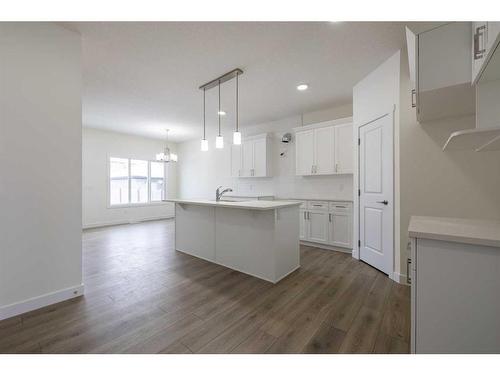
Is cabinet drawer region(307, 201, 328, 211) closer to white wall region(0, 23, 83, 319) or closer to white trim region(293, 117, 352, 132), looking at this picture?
white trim region(293, 117, 352, 132)

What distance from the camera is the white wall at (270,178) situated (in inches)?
179

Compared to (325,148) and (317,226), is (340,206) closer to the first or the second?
(317,226)

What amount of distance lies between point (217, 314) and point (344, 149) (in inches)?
136

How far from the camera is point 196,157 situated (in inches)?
300

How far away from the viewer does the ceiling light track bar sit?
303cm

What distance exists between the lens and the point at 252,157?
221 inches

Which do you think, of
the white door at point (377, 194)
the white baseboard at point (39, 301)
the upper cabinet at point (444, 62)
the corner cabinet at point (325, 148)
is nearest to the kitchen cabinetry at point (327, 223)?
the white door at point (377, 194)

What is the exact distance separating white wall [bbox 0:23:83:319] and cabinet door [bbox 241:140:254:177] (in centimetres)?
384

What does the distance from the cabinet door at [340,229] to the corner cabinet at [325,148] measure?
32.9 inches

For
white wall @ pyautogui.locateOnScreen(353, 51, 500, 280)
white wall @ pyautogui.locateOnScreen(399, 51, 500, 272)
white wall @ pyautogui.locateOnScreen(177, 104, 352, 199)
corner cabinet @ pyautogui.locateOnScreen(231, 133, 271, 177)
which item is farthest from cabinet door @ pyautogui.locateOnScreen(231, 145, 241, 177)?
white wall @ pyautogui.locateOnScreen(399, 51, 500, 272)

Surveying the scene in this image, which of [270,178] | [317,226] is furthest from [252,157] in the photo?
[317,226]
